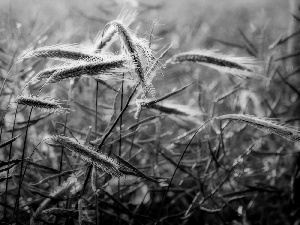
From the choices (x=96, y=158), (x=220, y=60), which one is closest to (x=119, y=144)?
(x=96, y=158)

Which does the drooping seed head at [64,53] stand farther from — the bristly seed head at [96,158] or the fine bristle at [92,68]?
the bristly seed head at [96,158]

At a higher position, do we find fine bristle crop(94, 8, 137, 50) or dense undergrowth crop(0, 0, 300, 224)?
→ fine bristle crop(94, 8, 137, 50)

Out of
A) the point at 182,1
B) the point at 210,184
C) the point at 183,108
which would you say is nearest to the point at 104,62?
the point at 183,108

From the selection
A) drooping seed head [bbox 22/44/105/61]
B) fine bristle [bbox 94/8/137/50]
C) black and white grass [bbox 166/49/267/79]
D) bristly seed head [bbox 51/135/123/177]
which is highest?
fine bristle [bbox 94/8/137/50]

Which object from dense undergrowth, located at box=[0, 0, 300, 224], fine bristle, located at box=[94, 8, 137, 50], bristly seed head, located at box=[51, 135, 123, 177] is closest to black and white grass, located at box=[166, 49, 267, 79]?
dense undergrowth, located at box=[0, 0, 300, 224]

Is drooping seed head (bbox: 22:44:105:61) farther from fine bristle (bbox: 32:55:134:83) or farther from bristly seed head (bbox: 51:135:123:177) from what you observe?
bristly seed head (bbox: 51:135:123:177)

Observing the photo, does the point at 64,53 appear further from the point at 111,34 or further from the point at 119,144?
the point at 119,144

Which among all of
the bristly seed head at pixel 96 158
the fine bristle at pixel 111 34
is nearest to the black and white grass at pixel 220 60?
the fine bristle at pixel 111 34

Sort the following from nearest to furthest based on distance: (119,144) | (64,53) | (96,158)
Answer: (96,158) < (64,53) < (119,144)

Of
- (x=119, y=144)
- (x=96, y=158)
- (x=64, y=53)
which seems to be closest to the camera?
(x=96, y=158)

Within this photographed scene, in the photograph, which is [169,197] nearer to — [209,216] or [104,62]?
[209,216]

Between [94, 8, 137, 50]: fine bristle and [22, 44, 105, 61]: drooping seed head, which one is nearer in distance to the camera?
[22, 44, 105, 61]: drooping seed head
